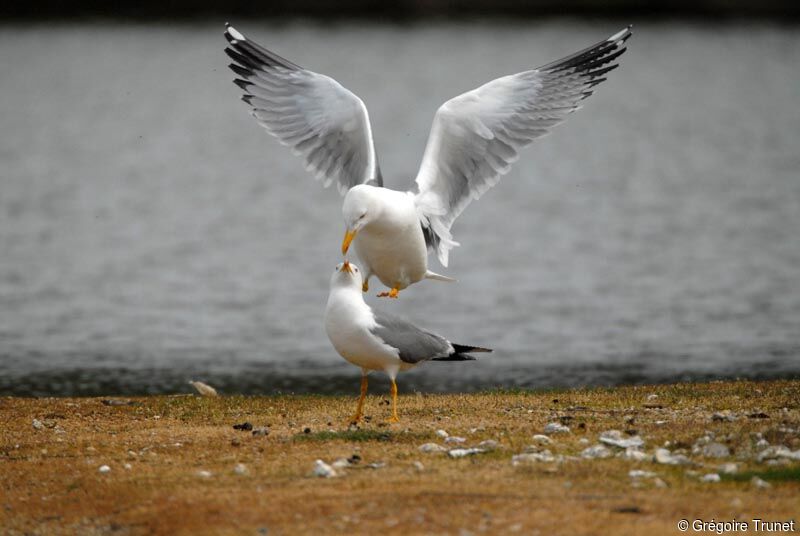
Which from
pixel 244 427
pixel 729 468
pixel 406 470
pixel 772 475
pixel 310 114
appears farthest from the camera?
pixel 310 114

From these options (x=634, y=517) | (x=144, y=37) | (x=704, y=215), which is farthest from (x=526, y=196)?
(x=144, y=37)

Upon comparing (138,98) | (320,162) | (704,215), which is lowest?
(320,162)

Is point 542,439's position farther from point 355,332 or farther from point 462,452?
point 355,332

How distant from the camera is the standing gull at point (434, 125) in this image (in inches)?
436

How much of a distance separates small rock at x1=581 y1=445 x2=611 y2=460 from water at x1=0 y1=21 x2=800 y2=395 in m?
6.53

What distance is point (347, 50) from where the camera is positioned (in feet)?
188

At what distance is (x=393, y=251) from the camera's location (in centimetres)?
1032

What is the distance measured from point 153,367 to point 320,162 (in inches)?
203

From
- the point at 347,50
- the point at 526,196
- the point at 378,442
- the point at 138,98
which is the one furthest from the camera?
the point at 347,50

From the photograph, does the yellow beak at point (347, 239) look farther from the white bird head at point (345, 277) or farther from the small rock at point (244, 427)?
the small rock at point (244, 427)

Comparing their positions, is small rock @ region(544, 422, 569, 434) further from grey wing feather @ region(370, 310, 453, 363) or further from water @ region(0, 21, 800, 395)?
water @ region(0, 21, 800, 395)

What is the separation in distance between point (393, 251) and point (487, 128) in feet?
5.24

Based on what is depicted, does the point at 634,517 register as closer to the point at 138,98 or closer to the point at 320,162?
the point at 320,162

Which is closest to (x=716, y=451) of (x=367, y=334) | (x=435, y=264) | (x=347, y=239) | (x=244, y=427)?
(x=367, y=334)
